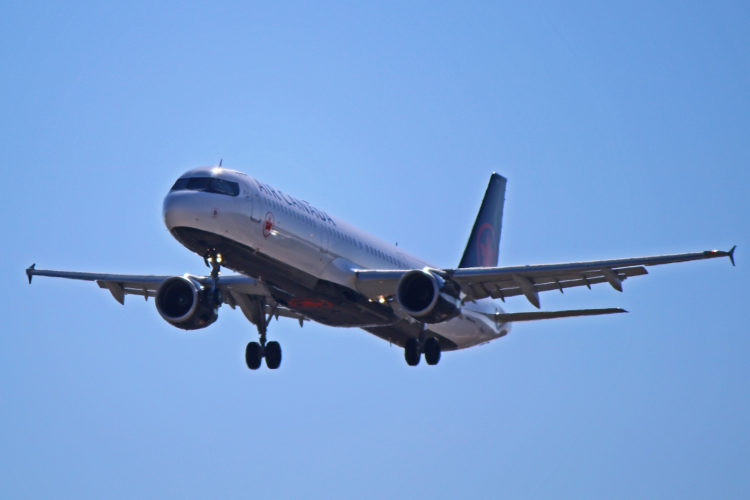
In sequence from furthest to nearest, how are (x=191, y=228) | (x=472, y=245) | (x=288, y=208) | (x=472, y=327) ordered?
1. (x=472, y=245)
2. (x=472, y=327)
3. (x=288, y=208)
4. (x=191, y=228)

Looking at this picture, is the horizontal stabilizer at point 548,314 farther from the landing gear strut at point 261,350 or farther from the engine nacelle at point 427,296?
the landing gear strut at point 261,350

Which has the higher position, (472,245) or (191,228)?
(472,245)

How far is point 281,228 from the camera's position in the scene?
1491 inches

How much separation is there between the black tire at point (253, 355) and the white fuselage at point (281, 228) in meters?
4.16

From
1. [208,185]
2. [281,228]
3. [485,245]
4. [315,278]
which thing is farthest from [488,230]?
[208,185]

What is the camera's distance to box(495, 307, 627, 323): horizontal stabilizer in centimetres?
4162

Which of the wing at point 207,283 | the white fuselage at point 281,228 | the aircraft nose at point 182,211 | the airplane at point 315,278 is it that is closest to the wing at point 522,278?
the airplane at point 315,278

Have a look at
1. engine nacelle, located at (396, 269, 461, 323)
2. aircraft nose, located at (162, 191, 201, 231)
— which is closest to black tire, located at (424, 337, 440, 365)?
engine nacelle, located at (396, 269, 461, 323)

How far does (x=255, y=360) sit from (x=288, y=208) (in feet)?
25.7

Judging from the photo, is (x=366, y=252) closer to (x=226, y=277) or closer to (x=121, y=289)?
(x=226, y=277)

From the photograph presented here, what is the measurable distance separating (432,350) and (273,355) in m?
5.68

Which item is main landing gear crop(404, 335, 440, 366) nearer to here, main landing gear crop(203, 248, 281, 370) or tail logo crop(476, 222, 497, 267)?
main landing gear crop(203, 248, 281, 370)

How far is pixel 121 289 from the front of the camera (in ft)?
152

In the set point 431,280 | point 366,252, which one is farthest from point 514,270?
point 366,252
